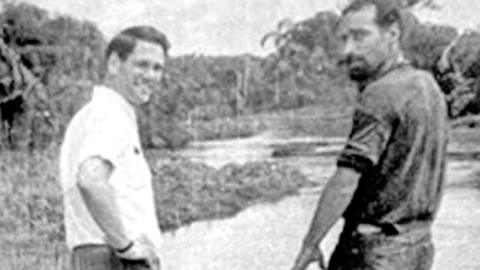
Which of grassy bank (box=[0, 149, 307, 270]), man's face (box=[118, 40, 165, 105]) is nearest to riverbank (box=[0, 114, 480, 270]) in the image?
grassy bank (box=[0, 149, 307, 270])

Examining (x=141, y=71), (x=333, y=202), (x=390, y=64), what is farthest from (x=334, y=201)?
(x=141, y=71)

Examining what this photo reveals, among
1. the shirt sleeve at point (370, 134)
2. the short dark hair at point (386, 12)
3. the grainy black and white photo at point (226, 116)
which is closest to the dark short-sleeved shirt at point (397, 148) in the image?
the shirt sleeve at point (370, 134)

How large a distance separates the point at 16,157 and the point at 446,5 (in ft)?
4.50

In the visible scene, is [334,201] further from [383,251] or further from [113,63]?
[113,63]

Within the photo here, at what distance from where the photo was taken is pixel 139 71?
212 cm

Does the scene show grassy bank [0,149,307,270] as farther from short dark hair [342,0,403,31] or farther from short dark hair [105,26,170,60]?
short dark hair [342,0,403,31]

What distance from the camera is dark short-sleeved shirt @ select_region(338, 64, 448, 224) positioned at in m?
1.86

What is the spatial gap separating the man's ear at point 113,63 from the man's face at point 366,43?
0.48 meters

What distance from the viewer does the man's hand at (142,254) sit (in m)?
1.93

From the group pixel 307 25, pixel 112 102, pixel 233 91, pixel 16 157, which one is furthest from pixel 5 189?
pixel 112 102

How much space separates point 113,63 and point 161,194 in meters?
0.97

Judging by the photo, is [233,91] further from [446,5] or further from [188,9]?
[446,5]

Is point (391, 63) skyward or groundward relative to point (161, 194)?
skyward

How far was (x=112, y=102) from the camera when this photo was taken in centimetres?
198
